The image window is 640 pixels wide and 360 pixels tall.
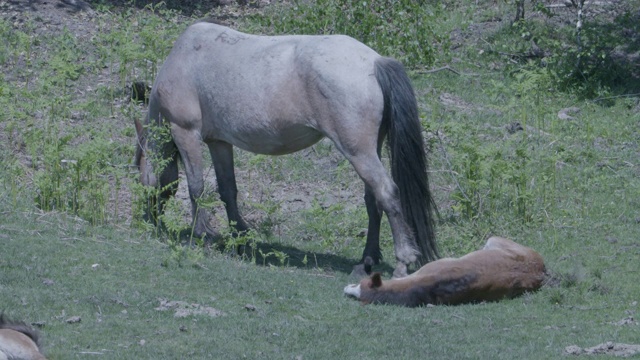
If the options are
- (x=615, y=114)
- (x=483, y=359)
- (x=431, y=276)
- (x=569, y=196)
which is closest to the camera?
(x=483, y=359)

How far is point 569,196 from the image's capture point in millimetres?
10539

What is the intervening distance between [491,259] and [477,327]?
2.99 feet

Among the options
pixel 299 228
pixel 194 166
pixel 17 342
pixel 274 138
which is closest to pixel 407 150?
pixel 274 138

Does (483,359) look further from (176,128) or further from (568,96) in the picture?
(568,96)

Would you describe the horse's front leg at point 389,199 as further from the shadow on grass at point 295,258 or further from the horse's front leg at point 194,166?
the horse's front leg at point 194,166

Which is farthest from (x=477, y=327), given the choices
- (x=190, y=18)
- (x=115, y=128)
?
(x=190, y=18)

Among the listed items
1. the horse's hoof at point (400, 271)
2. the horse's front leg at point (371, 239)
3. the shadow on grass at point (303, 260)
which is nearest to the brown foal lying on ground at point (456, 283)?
the horse's hoof at point (400, 271)

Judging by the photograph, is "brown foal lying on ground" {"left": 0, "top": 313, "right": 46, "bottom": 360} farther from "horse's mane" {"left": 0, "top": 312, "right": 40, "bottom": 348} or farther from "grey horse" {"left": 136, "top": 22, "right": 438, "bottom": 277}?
"grey horse" {"left": 136, "top": 22, "right": 438, "bottom": 277}

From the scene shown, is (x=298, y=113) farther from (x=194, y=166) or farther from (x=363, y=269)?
(x=194, y=166)

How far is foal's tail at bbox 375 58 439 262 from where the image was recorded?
8.16 m

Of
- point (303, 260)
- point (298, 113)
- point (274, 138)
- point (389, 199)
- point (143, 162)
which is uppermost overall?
point (298, 113)

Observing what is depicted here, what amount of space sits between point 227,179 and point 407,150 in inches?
88.4

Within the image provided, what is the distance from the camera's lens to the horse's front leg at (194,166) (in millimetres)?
9492

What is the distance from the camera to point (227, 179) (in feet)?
32.4
